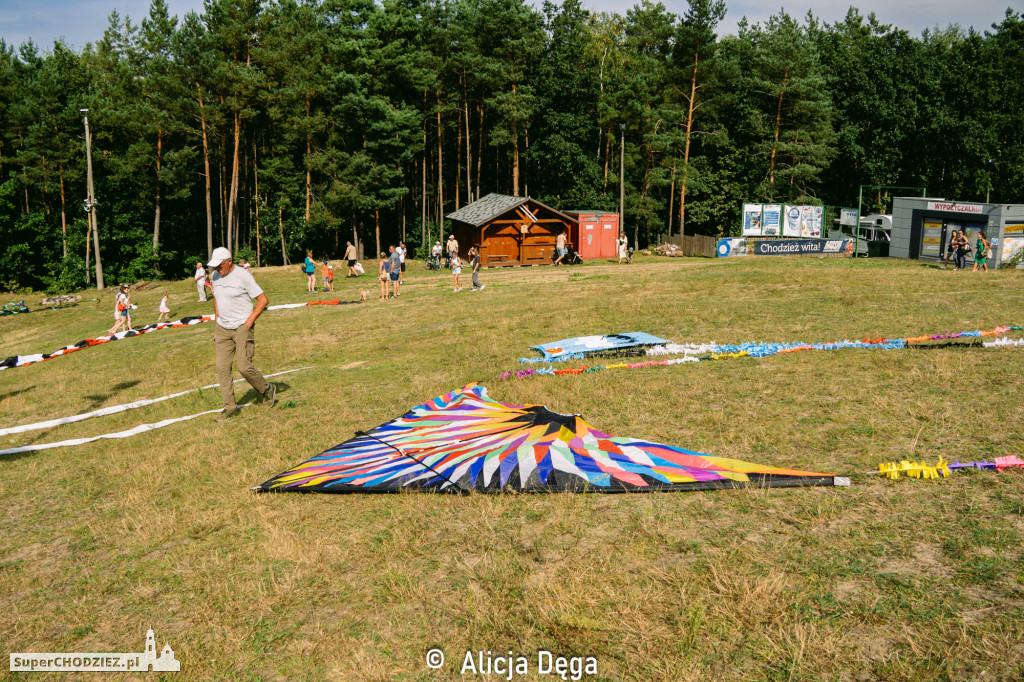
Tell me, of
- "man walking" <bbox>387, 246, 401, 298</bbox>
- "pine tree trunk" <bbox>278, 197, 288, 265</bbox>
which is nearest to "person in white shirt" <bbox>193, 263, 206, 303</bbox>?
"man walking" <bbox>387, 246, 401, 298</bbox>

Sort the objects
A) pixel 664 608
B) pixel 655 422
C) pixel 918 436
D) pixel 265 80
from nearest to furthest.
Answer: pixel 664 608
pixel 918 436
pixel 655 422
pixel 265 80


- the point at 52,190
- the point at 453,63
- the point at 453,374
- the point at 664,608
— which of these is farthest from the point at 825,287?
the point at 52,190

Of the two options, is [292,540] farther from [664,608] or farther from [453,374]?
[453,374]

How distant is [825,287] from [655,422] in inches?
655

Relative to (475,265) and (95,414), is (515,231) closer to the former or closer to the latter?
(475,265)

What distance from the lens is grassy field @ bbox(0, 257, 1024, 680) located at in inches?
173

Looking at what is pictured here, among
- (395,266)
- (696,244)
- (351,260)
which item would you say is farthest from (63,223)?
(696,244)

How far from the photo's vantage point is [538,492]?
22.3 ft

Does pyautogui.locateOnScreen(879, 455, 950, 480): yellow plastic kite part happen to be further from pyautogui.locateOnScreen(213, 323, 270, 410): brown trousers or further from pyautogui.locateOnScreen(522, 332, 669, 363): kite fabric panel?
pyautogui.locateOnScreen(213, 323, 270, 410): brown trousers

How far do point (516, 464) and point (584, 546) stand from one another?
1.84 m

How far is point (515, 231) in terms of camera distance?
42.5 meters

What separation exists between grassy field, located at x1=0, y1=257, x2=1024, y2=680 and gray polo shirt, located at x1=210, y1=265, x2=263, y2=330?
153 centimetres

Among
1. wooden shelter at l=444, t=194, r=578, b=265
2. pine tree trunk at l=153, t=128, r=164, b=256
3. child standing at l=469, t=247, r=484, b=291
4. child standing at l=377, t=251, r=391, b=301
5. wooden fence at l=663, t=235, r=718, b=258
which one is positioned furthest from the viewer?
pine tree trunk at l=153, t=128, r=164, b=256

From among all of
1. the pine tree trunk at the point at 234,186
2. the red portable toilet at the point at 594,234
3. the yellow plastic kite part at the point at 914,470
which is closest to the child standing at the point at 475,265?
the red portable toilet at the point at 594,234
